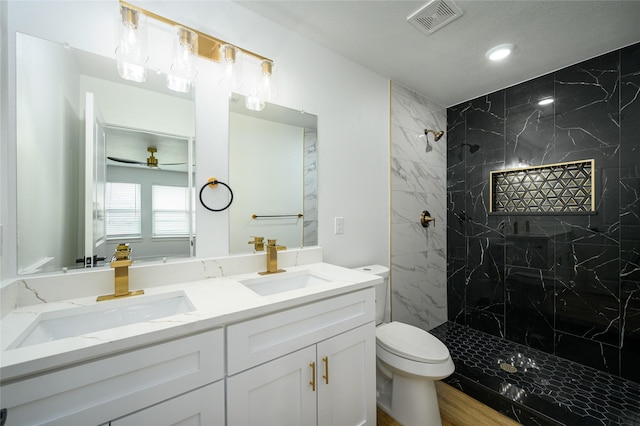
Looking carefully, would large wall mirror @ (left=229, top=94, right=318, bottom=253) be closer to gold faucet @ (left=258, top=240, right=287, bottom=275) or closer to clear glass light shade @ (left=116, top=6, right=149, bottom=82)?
gold faucet @ (left=258, top=240, right=287, bottom=275)

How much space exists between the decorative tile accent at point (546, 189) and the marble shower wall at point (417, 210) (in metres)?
0.53

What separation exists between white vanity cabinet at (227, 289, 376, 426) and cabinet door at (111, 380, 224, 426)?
0.04 m

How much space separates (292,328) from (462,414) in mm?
1385

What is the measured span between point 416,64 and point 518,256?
187cm

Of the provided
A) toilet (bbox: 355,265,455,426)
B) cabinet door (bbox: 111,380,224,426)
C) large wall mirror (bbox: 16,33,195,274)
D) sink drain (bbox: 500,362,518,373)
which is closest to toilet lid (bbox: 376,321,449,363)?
toilet (bbox: 355,265,455,426)

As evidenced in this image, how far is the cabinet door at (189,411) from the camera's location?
0.72m

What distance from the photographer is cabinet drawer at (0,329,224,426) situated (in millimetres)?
597

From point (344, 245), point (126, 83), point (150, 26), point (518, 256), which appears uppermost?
point (150, 26)

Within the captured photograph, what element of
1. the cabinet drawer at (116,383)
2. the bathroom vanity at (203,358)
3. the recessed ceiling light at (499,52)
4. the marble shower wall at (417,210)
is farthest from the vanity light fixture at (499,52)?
the cabinet drawer at (116,383)

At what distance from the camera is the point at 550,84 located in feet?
6.84

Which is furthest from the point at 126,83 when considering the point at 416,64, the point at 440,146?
the point at 440,146

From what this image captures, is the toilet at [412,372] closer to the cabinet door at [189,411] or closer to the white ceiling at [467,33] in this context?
the cabinet door at [189,411]

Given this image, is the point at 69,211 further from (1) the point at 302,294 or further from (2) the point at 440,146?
(2) the point at 440,146

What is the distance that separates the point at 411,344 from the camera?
1516 mm
